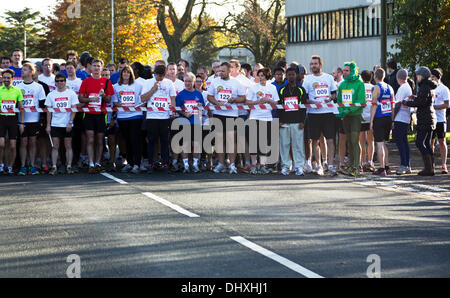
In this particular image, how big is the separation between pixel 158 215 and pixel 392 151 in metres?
13.5

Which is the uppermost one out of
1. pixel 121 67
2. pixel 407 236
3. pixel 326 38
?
pixel 326 38

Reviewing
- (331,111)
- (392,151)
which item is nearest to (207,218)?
(331,111)

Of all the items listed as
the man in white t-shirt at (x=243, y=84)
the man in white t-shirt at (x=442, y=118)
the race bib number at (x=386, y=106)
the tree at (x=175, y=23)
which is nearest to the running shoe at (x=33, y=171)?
the man in white t-shirt at (x=243, y=84)

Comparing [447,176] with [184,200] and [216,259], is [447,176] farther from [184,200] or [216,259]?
[216,259]

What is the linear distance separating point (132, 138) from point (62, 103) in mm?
1564

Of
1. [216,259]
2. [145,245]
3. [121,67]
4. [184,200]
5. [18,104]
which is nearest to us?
[216,259]

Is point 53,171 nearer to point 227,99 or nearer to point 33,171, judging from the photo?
point 33,171

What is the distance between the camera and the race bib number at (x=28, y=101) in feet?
52.8

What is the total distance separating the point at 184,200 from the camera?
1190 centimetres

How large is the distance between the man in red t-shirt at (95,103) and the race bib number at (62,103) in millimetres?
283

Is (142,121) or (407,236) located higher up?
(142,121)

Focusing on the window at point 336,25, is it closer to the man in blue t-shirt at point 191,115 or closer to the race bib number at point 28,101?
the man in blue t-shirt at point 191,115
